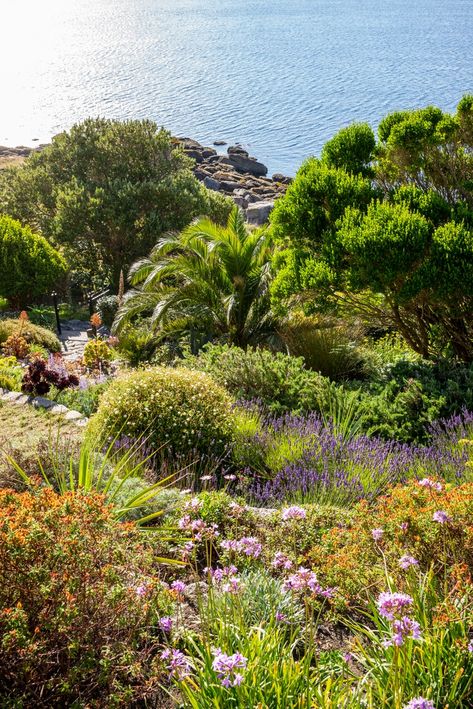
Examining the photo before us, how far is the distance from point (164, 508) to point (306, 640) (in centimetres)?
214

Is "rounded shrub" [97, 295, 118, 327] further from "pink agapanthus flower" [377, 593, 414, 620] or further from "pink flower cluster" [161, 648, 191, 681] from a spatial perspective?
"pink agapanthus flower" [377, 593, 414, 620]

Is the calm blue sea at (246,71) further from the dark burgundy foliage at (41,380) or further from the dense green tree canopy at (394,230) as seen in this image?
the dark burgundy foliage at (41,380)

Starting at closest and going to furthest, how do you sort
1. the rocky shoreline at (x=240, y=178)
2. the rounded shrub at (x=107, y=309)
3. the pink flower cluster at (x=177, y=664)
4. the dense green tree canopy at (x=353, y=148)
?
the pink flower cluster at (x=177, y=664) < the dense green tree canopy at (x=353, y=148) < the rounded shrub at (x=107, y=309) < the rocky shoreline at (x=240, y=178)

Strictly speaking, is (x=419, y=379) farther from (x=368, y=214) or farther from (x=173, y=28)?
(x=173, y=28)

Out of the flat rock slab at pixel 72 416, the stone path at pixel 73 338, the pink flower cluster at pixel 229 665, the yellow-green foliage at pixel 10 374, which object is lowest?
the stone path at pixel 73 338

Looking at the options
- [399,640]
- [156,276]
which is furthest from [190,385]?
[156,276]

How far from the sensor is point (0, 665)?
9.80 feet

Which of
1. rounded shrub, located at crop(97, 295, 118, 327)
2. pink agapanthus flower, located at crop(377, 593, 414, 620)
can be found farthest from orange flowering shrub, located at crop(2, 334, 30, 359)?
pink agapanthus flower, located at crop(377, 593, 414, 620)

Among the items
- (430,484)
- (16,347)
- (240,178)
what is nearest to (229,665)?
(430,484)

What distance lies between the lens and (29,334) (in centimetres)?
1429

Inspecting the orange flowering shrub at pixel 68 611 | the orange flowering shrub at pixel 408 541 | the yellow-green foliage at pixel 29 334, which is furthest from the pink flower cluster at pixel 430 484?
the yellow-green foliage at pixel 29 334

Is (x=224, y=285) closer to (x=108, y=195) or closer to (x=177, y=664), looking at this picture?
(x=177, y=664)

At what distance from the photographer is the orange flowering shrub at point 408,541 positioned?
3.59m

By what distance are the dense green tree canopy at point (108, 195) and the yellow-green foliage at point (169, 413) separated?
13851mm
